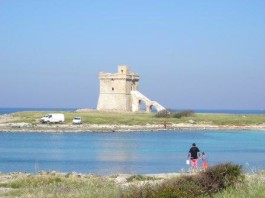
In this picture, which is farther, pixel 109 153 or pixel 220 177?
pixel 109 153

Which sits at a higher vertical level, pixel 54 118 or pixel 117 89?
pixel 117 89

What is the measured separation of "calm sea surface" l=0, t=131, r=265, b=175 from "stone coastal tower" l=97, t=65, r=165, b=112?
889 inches

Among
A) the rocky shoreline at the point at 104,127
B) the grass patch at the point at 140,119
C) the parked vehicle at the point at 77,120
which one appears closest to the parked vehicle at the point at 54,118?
the grass patch at the point at 140,119

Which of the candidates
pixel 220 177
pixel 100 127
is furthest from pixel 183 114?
pixel 220 177

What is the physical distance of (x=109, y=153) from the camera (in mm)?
41406

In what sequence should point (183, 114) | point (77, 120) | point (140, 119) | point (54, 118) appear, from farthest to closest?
point (183, 114), point (140, 119), point (54, 118), point (77, 120)

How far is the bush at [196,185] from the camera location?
897 centimetres

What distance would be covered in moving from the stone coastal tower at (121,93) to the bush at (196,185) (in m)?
73.5

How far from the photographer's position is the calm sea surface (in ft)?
98.5

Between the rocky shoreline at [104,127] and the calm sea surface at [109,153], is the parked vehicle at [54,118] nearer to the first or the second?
the rocky shoreline at [104,127]

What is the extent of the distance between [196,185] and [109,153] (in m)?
31.6

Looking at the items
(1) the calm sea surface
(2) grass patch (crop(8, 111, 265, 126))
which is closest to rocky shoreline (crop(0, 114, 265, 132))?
(2) grass patch (crop(8, 111, 265, 126))

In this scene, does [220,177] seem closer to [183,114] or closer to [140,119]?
[140,119]

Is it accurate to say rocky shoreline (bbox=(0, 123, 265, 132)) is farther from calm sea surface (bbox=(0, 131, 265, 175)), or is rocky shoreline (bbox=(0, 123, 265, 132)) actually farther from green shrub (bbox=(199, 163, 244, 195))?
green shrub (bbox=(199, 163, 244, 195))
